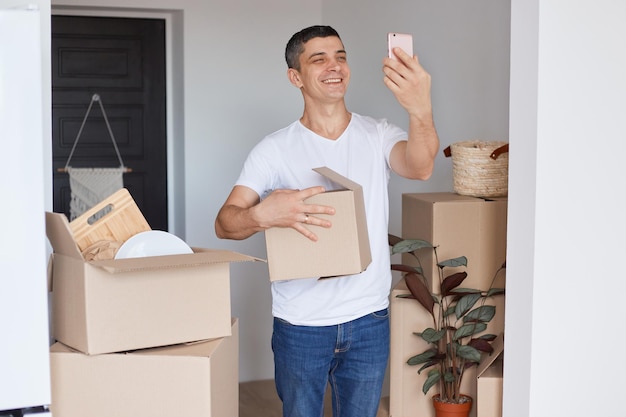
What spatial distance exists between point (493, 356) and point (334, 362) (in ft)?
1.69

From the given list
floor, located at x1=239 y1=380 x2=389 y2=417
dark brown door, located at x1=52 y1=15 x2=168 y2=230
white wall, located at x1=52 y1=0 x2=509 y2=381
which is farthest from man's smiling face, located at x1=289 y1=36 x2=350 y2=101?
dark brown door, located at x1=52 y1=15 x2=168 y2=230

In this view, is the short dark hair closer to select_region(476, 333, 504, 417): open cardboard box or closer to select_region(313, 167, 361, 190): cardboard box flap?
select_region(313, 167, 361, 190): cardboard box flap

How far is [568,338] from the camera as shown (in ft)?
6.98

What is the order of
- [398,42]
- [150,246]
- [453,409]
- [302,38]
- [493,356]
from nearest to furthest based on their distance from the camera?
[150,246], [398,42], [302,38], [493,356], [453,409]

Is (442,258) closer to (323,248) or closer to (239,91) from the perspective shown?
(323,248)

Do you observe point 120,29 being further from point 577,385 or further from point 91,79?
point 577,385

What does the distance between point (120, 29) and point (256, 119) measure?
86 centimetres

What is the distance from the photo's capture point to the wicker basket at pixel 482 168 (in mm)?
2637

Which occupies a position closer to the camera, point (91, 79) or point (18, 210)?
point (18, 210)

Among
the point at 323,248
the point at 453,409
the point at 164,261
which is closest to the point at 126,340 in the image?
the point at 164,261

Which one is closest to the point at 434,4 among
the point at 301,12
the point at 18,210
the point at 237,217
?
the point at 301,12

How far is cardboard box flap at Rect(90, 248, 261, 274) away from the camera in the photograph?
5.68 feet

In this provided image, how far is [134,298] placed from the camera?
5.99 ft

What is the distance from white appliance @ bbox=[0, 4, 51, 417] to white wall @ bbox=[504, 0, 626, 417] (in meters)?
1.16
